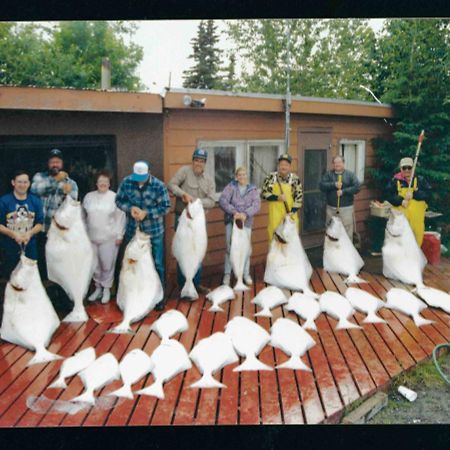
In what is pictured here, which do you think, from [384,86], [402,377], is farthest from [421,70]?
[402,377]

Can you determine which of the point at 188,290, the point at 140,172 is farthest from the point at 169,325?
the point at 140,172

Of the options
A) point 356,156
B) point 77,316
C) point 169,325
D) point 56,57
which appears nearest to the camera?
point 169,325

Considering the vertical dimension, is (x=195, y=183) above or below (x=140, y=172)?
below

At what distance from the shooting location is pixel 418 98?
613 cm

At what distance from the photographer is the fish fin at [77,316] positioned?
390cm

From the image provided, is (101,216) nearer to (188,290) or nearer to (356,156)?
(188,290)

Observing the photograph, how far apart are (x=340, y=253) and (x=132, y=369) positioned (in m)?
2.75

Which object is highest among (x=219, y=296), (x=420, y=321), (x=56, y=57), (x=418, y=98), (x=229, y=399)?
(x=56, y=57)

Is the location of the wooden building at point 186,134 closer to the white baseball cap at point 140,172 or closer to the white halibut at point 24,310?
the white baseball cap at point 140,172

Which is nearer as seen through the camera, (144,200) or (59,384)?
(59,384)

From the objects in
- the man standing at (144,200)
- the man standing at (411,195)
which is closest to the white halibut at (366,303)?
the man standing at (411,195)

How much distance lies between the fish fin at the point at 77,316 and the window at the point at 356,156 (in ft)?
15.1

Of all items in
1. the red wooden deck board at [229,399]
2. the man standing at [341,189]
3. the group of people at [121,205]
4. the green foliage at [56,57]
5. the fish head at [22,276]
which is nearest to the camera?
the red wooden deck board at [229,399]

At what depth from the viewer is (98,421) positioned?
8.67ft
